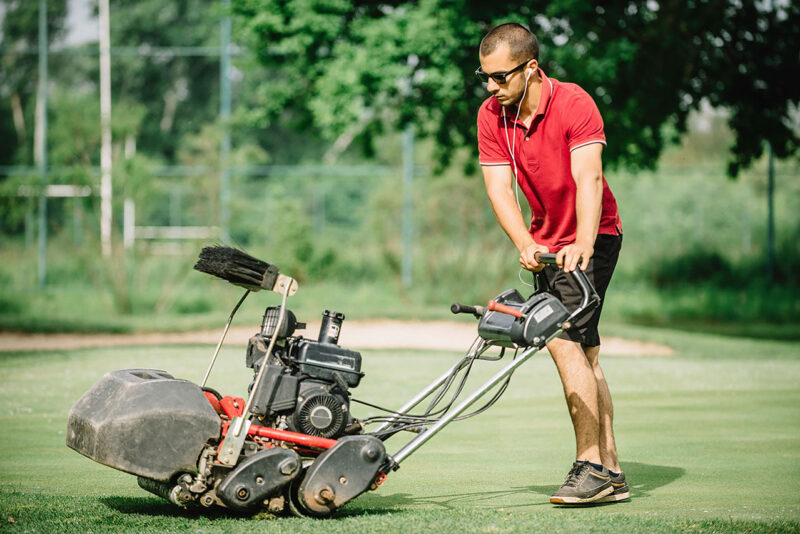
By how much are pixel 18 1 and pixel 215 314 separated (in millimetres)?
25643

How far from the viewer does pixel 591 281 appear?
17.6 ft

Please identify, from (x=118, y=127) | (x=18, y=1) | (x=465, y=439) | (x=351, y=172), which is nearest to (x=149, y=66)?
(x=18, y=1)

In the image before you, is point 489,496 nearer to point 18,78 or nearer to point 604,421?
point 604,421

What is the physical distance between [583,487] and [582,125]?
1.74 metres

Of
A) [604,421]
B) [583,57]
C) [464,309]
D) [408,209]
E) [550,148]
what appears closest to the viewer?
[464,309]

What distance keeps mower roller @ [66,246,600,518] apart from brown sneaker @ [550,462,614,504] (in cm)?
78

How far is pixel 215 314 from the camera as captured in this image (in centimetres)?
1967

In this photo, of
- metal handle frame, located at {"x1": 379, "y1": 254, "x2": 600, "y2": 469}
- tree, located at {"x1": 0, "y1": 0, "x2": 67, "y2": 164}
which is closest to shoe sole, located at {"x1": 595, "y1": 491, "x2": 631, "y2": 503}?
metal handle frame, located at {"x1": 379, "y1": 254, "x2": 600, "y2": 469}

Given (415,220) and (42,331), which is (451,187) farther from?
(42,331)

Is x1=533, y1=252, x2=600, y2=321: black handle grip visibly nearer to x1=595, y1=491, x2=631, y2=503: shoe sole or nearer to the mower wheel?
x1=595, y1=491, x2=631, y2=503: shoe sole

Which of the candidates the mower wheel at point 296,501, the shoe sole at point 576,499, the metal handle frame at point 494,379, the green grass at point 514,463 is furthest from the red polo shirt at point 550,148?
the mower wheel at point 296,501

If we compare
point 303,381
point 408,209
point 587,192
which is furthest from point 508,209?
point 408,209

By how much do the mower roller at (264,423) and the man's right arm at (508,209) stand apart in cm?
22

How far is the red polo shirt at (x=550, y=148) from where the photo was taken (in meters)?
5.16
